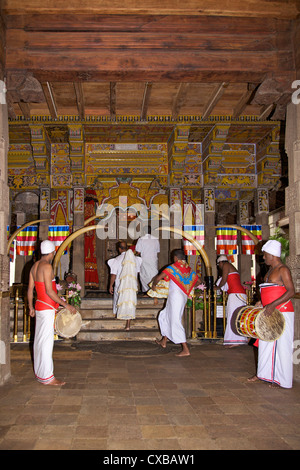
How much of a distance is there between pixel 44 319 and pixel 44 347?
364mm

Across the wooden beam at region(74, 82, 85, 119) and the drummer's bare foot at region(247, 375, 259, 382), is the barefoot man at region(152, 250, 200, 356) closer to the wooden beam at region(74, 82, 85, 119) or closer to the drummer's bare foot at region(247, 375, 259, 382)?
the drummer's bare foot at region(247, 375, 259, 382)

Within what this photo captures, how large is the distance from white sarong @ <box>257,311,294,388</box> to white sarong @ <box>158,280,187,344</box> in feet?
6.82

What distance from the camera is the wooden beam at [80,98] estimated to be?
8703mm

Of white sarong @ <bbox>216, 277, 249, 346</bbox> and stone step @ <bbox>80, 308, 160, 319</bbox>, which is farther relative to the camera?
stone step @ <bbox>80, 308, 160, 319</bbox>

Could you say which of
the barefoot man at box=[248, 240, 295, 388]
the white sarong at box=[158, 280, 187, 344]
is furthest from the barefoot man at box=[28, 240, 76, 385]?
the barefoot man at box=[248, 240, 295, 388]

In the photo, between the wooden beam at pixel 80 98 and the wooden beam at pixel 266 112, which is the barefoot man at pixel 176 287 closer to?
the wooden beam at pixel 80 98

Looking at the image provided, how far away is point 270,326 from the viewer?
16.2 ft

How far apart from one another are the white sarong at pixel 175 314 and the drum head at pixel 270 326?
7.19 feet

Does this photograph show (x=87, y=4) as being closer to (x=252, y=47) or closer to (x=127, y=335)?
(x=252, y=47)

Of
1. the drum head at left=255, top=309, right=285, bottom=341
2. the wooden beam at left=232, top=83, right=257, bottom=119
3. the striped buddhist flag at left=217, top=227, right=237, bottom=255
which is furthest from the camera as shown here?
the striped buddhist flag at left=217, top=227, right=237, bottom=255

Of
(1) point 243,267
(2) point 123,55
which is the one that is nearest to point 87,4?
(2) point 123,55

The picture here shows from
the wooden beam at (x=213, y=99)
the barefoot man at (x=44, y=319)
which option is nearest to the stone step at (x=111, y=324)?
the barefoot man at (x=44, y=319)

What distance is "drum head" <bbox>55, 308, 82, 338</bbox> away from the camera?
17.4ft
